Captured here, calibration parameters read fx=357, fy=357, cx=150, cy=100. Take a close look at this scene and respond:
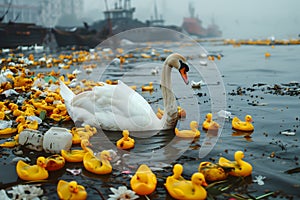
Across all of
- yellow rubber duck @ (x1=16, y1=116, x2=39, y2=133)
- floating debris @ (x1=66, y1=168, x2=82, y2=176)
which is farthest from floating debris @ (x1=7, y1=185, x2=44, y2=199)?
yellow rubber duck @ (x1=16, y1=116, x2=39, y2=133)

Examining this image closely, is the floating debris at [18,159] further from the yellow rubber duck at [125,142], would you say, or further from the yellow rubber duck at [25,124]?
the yellow rubber duck at [125,142]

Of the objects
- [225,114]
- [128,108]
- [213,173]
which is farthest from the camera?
[225,114]

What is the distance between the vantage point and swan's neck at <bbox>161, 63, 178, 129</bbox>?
5.59 meters

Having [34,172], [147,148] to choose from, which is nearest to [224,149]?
[147,148]

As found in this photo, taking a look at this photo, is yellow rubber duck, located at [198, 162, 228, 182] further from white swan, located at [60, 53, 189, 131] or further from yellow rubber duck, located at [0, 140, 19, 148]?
yellow rubber duck, located at [0, 140, 19, 148]

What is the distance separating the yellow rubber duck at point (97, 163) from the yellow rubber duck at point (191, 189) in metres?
0.97

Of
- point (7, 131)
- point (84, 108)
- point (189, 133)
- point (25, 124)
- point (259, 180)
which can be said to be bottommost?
point (259, 180)

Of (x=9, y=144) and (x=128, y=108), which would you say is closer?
(x=9, y=144)

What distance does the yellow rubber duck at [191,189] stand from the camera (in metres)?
3.47

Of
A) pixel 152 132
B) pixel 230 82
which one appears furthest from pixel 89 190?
pixel 230 82

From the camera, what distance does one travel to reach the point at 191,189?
11.6 feet

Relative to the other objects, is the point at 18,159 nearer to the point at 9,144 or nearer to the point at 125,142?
the point at 9,144

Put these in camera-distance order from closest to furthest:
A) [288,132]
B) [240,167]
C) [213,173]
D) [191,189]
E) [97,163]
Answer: [191,189] < [213,173] < [240,167] < [97,163] < [288,132]

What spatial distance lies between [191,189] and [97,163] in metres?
1.32
